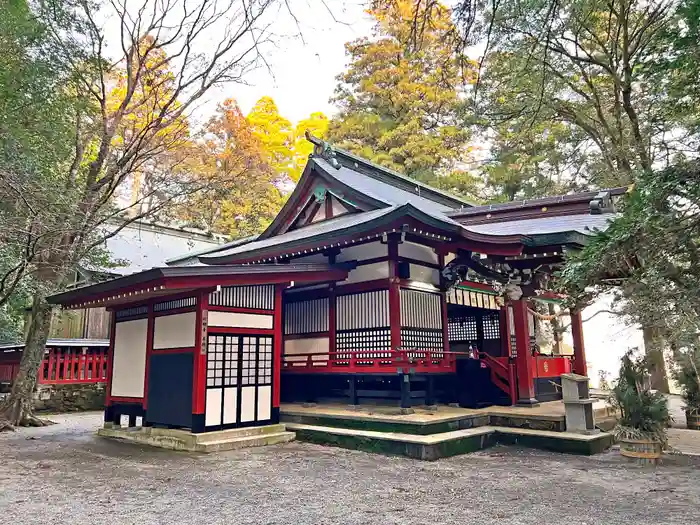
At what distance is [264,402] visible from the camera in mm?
8883

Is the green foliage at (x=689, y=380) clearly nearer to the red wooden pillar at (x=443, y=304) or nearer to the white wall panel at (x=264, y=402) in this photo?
the red wooden pillar at (x=443, y=304)

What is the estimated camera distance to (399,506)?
16.0 ft

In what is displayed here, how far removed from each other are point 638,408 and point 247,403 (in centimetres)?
605

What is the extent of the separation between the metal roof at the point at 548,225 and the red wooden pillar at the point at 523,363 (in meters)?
1.46

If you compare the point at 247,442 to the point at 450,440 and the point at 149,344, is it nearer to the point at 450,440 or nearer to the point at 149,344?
the point at 149,344

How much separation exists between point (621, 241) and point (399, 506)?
320 cm

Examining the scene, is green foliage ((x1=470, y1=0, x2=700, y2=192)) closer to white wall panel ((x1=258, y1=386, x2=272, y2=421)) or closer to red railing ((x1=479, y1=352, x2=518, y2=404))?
red railing ((x1=479, y1=352, x2=518, y2=404))

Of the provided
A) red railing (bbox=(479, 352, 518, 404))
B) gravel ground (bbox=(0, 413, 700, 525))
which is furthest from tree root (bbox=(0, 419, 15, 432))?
red railing (bbox=(479, 352, 518, 404))

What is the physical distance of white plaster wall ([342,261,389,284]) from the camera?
9.68 metres

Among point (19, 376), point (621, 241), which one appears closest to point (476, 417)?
point (621, 241)

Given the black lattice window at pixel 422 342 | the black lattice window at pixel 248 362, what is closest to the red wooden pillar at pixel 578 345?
the black lattice window at pixel 422 342

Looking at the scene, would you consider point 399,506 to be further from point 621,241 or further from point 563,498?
point 621,241

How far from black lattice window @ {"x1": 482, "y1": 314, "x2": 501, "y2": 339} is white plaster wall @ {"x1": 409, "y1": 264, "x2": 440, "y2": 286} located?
248 centimetres

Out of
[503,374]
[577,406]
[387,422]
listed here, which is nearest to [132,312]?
[387,422]
